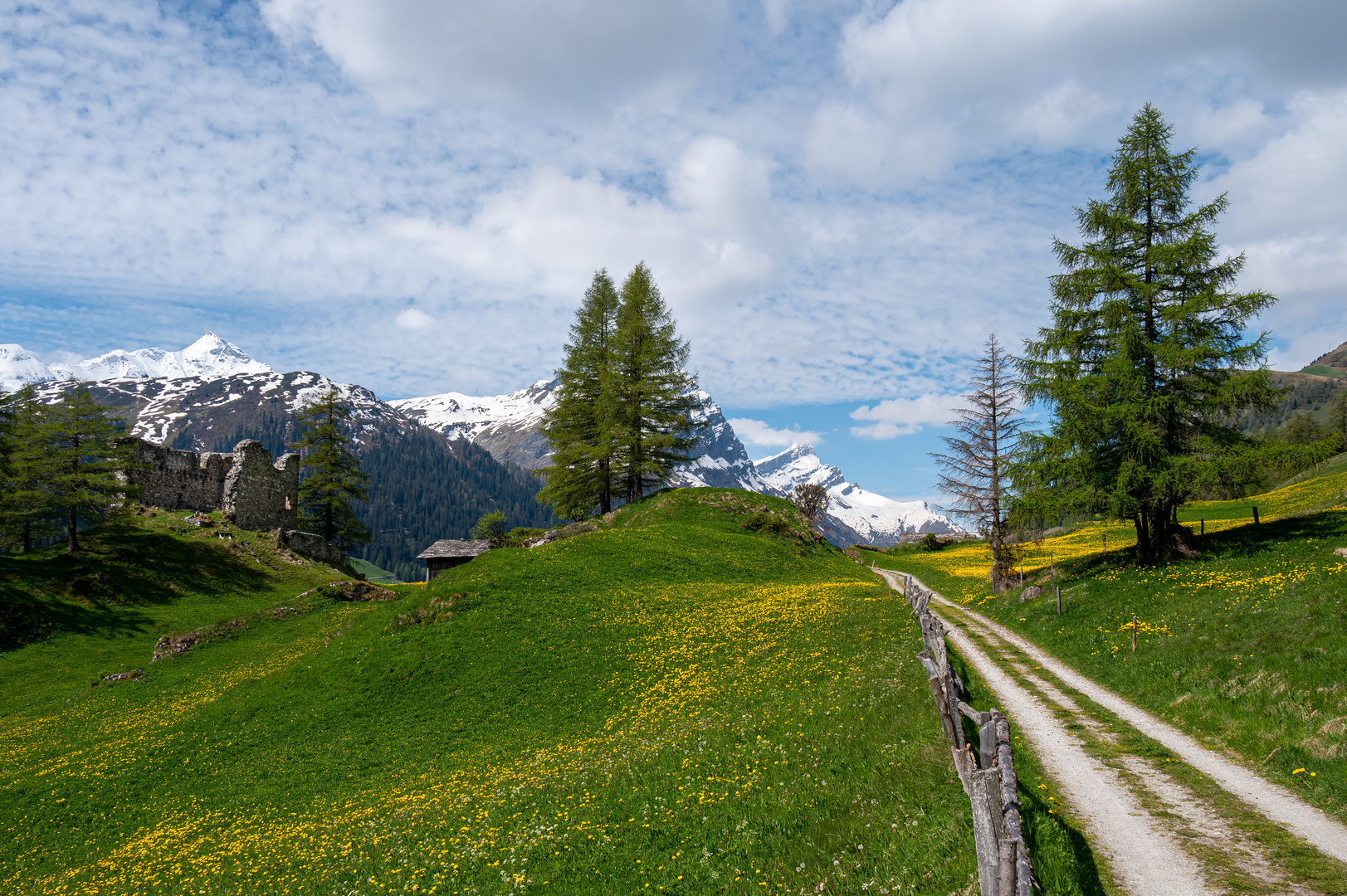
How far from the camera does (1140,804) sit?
1077cm

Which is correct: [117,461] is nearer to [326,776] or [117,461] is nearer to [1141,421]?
[326,776]

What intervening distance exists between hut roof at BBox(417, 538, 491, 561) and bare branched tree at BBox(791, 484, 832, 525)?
153ft

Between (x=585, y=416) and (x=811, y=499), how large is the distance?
45102mm

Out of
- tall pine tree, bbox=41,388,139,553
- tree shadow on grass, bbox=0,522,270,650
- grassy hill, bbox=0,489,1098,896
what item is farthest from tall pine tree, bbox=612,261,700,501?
tall pine tree, bbox=41,388,139,553

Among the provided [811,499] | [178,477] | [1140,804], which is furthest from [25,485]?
[811,499]

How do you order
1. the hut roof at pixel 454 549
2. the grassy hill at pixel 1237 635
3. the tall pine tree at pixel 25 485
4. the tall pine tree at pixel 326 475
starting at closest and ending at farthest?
the grassy hill at pixel 1237 635 < the tall pine tree at pixel 25 485 < the hut roof at pixel 454 549 < the tall pine tree at pixel 326 475

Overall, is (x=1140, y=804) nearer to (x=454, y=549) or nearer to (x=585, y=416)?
(x=585, y=416)

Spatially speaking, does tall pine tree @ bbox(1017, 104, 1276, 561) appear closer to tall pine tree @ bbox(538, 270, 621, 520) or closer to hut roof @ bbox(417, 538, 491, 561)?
tall pine tree @ bbox(538, 270, 621, 520)

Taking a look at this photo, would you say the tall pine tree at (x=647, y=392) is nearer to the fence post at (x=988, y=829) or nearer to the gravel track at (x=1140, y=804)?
the gravel track at (x=1140, y=804)

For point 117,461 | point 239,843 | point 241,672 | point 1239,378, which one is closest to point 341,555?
point 117,461

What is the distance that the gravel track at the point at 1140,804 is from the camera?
28.5 feet

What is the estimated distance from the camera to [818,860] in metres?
9.75

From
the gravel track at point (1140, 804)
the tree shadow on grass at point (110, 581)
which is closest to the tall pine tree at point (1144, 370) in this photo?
the gravel track at point (1140, 804)

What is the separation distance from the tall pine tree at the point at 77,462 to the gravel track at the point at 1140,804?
212 ft
